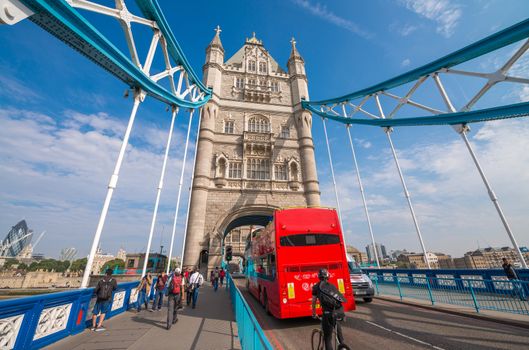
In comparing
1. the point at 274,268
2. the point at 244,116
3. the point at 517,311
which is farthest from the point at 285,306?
the point at 244,116

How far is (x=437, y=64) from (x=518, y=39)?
3207 mm

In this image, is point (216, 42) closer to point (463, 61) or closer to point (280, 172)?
point (280, 172)

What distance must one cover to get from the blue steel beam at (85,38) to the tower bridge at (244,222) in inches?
1.4

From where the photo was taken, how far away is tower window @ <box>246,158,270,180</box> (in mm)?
25125

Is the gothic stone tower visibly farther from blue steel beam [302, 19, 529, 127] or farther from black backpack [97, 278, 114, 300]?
black backpack [97, 278, 114, 300]

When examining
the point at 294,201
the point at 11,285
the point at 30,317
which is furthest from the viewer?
the point at 11,285

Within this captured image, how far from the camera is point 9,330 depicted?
4.15 metres

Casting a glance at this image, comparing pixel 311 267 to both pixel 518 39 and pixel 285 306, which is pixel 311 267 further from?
pixel 518 39

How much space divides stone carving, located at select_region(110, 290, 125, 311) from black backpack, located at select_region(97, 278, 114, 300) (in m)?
1.73

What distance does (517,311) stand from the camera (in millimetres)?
7031

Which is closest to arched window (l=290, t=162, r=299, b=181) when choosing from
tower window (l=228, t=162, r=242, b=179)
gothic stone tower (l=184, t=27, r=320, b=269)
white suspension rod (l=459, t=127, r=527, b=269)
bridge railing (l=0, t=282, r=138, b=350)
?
gothic stone tower (l=184, t=27, r=320, b=269)

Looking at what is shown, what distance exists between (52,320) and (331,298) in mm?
6345

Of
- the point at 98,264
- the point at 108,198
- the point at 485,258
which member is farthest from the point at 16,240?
the point at 485,258

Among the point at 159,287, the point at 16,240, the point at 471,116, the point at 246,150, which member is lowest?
the point at 159,287
